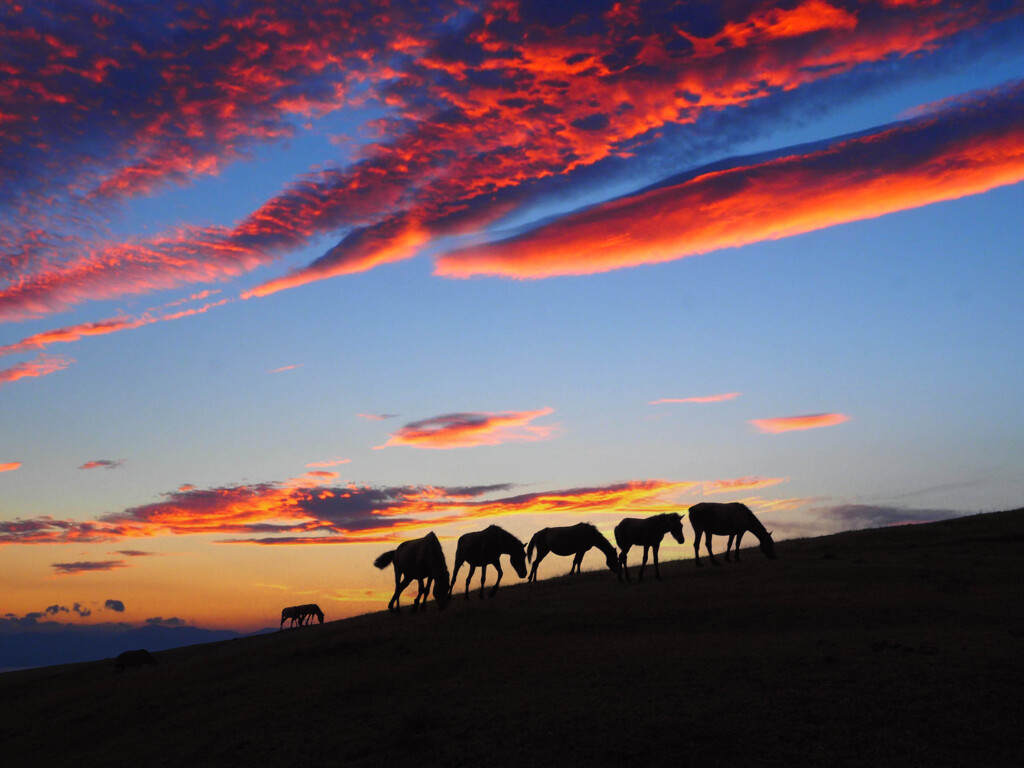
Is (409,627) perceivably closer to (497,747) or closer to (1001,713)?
(497,747)

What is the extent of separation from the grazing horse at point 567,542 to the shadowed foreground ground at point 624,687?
538 cm

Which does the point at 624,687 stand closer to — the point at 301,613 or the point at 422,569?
the point at 422,569

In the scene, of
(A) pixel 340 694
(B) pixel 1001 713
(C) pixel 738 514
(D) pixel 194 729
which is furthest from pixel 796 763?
(C) pixel 738 514

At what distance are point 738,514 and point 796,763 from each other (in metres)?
25.3

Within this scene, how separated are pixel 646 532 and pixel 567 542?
13.5 ft

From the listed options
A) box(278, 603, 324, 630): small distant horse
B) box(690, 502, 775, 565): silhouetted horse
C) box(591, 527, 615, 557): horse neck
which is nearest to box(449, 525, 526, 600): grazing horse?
box(591, 527, 615, 557): horse neck

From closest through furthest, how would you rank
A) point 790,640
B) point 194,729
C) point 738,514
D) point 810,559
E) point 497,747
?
point 497,747 → point 194,729 → point 790,640 → point 810,559 → point 738,514

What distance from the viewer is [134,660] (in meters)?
37.9

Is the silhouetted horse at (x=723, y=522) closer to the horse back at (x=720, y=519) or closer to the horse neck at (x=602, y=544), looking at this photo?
the horse back at (x=720, y=519)

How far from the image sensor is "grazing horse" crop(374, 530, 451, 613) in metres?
27.9

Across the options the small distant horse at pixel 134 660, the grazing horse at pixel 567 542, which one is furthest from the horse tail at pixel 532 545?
the small distant horse at pixel 134 660

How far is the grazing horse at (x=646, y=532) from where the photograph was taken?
1266 inches

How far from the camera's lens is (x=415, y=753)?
1380 centimetres

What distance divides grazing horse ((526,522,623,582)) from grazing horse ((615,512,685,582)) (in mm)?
861
